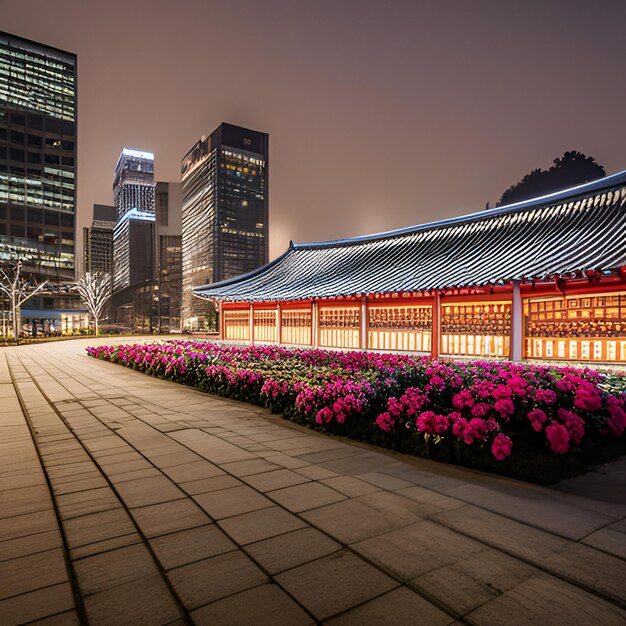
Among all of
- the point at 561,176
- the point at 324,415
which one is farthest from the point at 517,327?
the point at 561,176

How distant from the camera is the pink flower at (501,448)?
4070mm

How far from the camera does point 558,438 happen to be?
14.6ft

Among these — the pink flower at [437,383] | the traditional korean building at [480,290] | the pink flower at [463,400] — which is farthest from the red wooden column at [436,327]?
the pink flower at [463,400]

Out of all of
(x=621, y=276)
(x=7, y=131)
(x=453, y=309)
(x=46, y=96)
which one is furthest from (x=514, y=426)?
(x=46, y=96)

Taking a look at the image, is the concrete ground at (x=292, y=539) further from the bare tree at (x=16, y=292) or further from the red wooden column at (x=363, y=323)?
the bare tree at (x=16, y=292)

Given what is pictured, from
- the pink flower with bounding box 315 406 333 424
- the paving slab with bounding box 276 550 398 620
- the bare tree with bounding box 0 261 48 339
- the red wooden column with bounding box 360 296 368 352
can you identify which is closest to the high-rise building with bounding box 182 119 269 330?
the bare tree with bounding box 0 261 48 339

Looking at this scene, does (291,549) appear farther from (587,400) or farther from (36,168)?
(36,168)

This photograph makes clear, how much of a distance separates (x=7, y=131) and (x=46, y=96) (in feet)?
42.5

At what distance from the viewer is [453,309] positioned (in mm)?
12906

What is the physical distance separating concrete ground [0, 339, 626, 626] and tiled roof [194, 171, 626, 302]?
792 cm

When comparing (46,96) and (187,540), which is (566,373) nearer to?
(187,540)

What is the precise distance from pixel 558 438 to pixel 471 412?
914 millimetres

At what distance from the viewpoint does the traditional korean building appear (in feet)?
33.8

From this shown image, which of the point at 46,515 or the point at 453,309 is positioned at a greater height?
the point at 453,309
